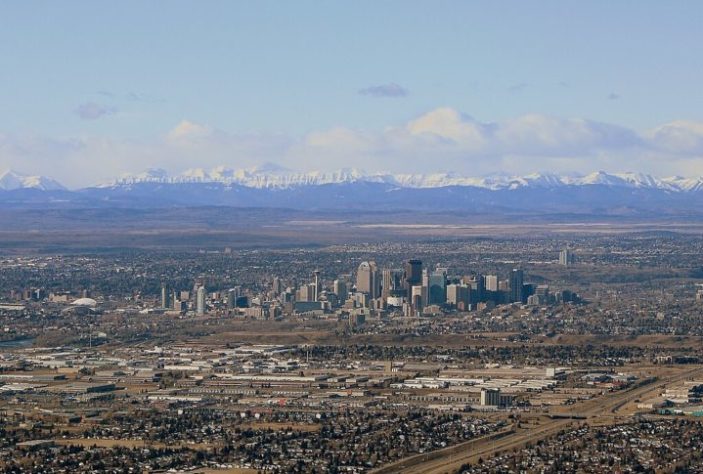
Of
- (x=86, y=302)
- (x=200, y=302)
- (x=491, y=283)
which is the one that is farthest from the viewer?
(x=491, y=283)

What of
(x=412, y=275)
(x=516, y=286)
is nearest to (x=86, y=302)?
(x=412, y=275)

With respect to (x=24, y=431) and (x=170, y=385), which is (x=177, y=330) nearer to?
(x=170, y=385)

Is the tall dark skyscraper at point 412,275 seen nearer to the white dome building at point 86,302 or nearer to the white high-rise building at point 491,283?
the white high-rise building at point 491,283

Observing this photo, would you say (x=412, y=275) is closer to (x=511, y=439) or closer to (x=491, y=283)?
(x=491, y=283)

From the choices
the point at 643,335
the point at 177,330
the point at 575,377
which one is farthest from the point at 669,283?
the point at 575,377

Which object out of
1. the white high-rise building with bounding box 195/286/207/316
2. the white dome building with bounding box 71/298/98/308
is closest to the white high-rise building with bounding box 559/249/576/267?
the white high-rise building with bounding box 195/286/207/316
